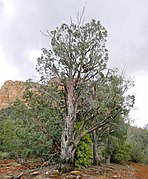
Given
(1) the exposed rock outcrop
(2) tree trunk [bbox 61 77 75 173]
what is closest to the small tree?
(2) tree trunk [bbox 61 77 75 173]

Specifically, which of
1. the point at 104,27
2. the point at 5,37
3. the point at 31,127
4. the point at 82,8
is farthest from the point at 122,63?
the point at 5,37

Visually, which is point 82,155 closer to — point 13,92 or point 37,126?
point 37,126

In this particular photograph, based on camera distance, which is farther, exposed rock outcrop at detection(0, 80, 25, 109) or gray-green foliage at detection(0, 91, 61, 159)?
exposed rock outcrop at detection(0, 80, 25, 109)

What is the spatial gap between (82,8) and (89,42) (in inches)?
72.0

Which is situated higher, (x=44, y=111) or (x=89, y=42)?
(x=89, y=42)

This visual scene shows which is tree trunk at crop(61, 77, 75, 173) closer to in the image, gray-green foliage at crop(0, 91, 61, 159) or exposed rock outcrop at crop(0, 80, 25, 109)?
gray-green foliage at crop(0, 91, 61, 159)

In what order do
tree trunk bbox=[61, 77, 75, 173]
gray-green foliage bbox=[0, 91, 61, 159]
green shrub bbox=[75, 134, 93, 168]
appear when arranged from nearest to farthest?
tree trunk bbox=[61, 77, 75, 173]
gray-green foliage bbox=[0, 91, 61, 159]
green shrub bbox=[75, 134, 93, 168]

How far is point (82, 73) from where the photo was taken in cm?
1391

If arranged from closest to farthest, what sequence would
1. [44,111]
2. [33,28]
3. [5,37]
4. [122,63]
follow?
[44,111], [33,28], [122,63], [5,37]

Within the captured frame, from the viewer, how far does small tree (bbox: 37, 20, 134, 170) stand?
44.0ft

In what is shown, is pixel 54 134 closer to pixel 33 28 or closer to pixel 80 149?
pixel 80 149

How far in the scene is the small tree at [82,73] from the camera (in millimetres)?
13422

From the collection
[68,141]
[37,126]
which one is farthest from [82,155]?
[37,126]

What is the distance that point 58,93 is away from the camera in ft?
47.6
